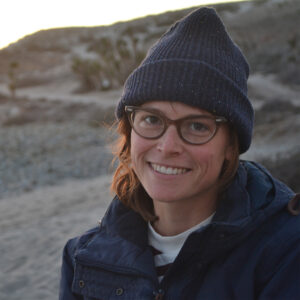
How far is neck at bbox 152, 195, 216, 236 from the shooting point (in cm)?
161

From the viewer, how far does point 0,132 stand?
1706cm

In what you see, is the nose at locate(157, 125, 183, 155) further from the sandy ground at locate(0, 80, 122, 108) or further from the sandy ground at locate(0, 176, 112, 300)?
the sandy ground at locate(0, 80, 122, 108)

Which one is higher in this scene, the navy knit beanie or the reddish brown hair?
the navy knit beanie

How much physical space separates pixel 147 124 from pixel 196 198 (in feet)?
1.22

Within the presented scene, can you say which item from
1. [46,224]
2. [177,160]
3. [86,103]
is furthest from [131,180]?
[86,103]

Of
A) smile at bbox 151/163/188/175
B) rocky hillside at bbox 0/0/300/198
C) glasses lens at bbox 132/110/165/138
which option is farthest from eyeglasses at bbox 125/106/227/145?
rocky hillside at bbox 0/0/300/198

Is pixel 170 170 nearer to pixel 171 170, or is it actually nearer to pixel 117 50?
pixel 171 170

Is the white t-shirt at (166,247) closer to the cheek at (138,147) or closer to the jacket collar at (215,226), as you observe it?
the jacket collar at (215,226)

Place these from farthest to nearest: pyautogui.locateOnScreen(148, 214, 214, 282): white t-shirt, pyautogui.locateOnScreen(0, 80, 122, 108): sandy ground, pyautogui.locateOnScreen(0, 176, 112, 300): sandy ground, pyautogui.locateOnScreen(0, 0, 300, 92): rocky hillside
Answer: pyautogui.locateOnScreen(0, 0, 300, 92): rocky hillside
pyautogui.locateOnScreen(0, 80, 122, 108): sandy ground
pyautogui.locateOnScreen(0, 176, 112, 300): sandy ground
pyautogui.locateOnScreen(148, 214, 214, 282): white t-shirt

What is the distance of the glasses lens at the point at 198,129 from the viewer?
1444mm

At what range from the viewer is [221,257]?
1399 mm

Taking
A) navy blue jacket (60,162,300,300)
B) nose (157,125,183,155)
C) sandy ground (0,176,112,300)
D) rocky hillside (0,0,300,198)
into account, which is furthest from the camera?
rocky hillside (0,0,300,198)

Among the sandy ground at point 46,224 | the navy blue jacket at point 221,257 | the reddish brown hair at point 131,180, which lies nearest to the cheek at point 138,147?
the reddish brown hair at point 131,180

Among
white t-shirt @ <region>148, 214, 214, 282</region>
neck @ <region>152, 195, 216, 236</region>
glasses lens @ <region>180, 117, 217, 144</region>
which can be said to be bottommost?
white t-shirt @ <region>148, 214, 214, 282</region>
